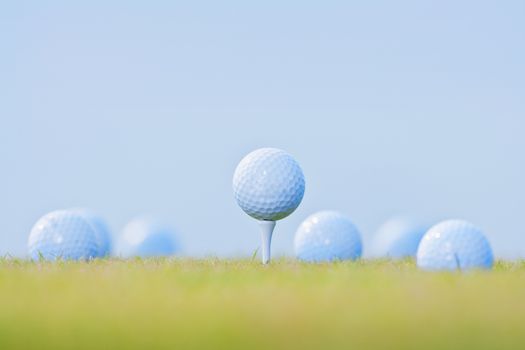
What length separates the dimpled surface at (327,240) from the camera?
8.77 meters

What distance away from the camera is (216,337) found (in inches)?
158

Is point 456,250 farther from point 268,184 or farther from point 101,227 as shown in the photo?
point 101,227

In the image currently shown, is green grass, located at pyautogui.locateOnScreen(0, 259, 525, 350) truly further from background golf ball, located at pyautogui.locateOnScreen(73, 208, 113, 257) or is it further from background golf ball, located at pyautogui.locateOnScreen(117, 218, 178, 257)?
background golf ball, located at pyautogui.locateOnScreen(117, 218, 178, 257)

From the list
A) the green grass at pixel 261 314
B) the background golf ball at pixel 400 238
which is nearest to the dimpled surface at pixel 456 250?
the green grass at pixel 261 314

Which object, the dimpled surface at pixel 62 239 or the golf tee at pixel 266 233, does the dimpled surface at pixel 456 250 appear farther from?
the dimpled surface at pixel 62 239

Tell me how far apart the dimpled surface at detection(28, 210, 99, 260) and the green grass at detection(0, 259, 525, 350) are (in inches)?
117

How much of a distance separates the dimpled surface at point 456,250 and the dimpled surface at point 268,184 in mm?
1809

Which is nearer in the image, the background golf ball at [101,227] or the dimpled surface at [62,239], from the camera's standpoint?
the dimpled surface at [62,239]

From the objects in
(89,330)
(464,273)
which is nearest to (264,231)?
(464,273)

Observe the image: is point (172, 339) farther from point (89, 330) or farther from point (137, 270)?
point (137, 270)

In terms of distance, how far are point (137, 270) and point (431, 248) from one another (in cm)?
307

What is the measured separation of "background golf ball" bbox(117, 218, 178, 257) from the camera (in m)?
12.2

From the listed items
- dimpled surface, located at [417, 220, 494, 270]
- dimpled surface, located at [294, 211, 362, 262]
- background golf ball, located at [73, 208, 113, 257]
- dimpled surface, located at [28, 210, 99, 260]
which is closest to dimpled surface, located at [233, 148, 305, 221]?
dimpled surface, located at [294, 211, 362, 262]

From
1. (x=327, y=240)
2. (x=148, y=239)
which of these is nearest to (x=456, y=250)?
(x=327, y=240)
